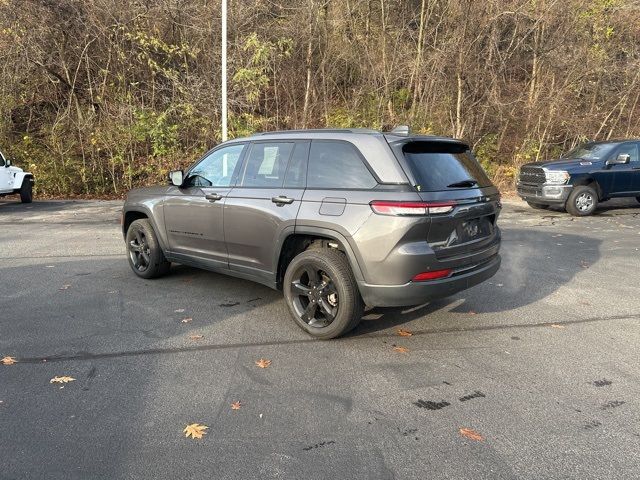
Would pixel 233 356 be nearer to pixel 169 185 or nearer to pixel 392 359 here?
pixel 392 359

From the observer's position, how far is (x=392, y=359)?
3957mm

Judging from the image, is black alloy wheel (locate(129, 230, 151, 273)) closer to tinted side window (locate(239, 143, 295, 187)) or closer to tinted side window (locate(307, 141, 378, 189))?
tinted side window (locate(239, 143, 295, 187))

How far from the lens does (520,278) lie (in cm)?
638

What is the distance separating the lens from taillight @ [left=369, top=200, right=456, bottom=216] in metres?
3.81

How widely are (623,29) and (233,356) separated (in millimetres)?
20200

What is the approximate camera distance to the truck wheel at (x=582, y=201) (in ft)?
39.9

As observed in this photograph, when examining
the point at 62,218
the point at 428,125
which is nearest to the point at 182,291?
the point at 62,218

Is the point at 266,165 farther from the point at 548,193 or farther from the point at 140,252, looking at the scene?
the point at 548,193

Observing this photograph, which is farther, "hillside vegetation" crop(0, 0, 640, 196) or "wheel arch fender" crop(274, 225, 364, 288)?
"hillside vegetation" crop(0, 0, 640, 196)

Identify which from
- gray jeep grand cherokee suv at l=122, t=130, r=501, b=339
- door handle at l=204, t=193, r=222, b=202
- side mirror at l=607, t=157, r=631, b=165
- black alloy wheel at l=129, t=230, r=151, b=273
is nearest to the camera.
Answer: gray jeep grand cherokee suv at l=122, t=130, r=501, b=339

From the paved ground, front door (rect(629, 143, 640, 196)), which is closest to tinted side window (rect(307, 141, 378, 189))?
the paved ground

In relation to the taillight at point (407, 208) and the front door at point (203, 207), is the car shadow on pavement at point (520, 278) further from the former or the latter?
the front door at point (203, 207)

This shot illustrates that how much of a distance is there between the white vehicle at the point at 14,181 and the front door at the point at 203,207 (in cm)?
1025

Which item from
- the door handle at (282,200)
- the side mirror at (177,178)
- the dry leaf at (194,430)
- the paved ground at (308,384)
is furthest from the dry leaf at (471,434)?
the side mirror at (177,178)
